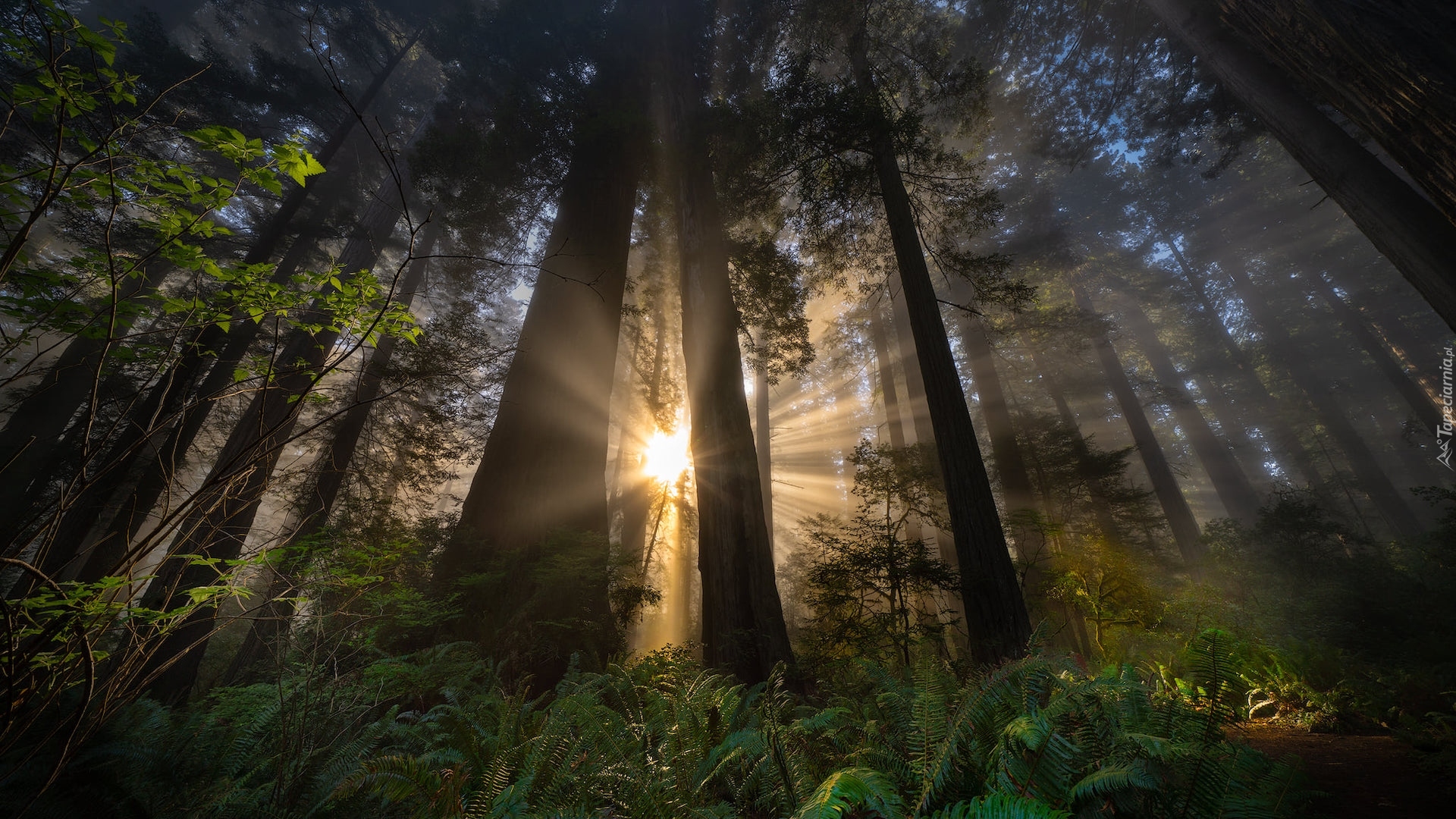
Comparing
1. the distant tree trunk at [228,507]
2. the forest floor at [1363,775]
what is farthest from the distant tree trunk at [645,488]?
the forest floor at [1363,775]

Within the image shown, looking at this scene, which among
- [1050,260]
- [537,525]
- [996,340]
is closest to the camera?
[537,525]

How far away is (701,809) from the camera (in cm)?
154

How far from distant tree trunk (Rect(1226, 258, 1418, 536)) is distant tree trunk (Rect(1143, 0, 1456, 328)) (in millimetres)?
22820

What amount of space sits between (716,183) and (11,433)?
14358 millimetres

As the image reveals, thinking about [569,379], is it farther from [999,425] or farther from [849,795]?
[999,425]

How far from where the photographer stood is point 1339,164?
16.6 ft

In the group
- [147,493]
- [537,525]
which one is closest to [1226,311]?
[537,525]

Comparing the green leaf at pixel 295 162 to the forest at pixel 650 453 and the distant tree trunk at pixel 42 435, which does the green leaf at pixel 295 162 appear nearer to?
the forest at pixel 650 453

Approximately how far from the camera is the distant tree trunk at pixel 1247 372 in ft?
85.9

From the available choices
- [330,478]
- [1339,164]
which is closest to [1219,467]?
[1339,164]

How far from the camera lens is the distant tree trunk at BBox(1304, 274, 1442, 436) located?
19.2 metres

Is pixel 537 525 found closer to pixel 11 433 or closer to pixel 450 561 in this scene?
pixel 450 561

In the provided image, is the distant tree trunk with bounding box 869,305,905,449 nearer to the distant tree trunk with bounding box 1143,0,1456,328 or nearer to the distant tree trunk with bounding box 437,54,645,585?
the distant tree trunk with bounding box 1143,0,1456,328

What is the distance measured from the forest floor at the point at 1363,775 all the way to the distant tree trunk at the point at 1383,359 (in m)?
24.1
